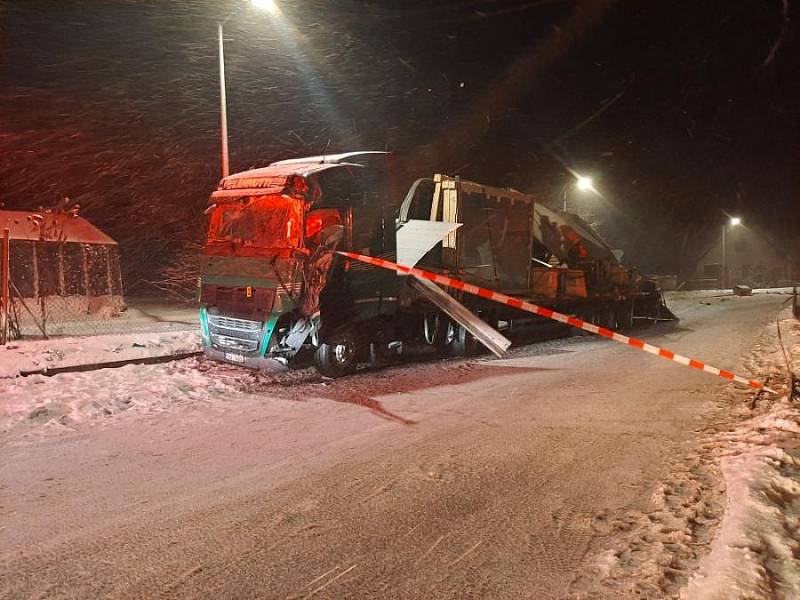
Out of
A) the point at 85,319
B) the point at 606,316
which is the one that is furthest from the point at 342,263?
the point at 85,319

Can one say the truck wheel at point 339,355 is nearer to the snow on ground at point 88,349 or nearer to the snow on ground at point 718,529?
the snow on ground at point 88,349

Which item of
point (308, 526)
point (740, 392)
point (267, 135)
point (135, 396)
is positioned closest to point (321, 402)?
point (135, 396)

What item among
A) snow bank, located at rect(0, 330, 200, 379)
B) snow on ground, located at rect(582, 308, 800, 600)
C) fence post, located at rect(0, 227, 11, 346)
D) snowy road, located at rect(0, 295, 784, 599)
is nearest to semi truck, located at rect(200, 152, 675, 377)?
snowy road, located at rect(0, 295, 784, 599)

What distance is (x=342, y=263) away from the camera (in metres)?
10.7

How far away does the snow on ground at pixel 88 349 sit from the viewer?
1147 centimetres

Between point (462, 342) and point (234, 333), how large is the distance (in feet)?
16.0

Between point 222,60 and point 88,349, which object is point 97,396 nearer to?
point 88,349

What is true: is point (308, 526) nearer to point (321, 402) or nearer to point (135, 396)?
point (321, 402)

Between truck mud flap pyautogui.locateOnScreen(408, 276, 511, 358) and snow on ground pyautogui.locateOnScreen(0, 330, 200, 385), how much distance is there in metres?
5.01

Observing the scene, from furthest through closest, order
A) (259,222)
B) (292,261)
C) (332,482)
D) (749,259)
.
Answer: (749,259) < (259,222) < (292,261) < (332,482)

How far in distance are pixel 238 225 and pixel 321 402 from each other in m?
3.48

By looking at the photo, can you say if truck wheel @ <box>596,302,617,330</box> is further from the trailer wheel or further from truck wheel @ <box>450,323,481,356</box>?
truck wheel @ <box>450,323,481,356</box>

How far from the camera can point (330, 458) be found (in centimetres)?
Result: 653

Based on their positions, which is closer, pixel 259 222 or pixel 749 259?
pixel 259 222
